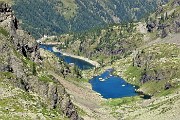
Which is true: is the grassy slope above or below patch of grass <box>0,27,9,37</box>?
below

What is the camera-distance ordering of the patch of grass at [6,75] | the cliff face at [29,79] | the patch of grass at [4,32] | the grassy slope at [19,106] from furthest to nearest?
the patch of grass at [4,32] < the cliff face at [29,79] < the patch of grass at [6,75] < the grassy slope at [19,106]

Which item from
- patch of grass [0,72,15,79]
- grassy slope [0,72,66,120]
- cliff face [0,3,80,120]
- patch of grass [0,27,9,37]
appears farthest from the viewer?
patch of grass [0,27,9,37]

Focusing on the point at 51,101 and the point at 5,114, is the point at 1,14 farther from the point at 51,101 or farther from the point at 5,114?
the point at 5,114

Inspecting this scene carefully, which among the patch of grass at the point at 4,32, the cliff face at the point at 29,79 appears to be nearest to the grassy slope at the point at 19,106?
the cliff face at the point at 29,79

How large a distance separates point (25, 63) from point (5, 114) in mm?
63529

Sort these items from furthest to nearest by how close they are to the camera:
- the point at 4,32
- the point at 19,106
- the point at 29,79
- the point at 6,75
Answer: the point at 4,32 → the point at 29,79 → the point at 6,75 → the point at 19,106

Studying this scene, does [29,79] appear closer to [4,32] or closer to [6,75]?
[6,75]

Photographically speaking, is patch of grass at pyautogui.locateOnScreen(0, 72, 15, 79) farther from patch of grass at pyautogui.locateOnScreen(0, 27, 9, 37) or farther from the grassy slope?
patch of grass at pyautogui.locateOnScreen(0, 27, 9, 37)

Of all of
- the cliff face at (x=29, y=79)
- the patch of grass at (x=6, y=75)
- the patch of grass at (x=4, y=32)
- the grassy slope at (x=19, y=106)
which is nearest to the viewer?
the grassy slope at (x=19, y=106)

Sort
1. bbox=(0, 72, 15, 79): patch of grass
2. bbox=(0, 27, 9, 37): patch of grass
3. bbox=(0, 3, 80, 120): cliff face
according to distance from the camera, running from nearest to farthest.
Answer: bbox=(0, 72, 15, 79): patch of grass, bbox=(0, 3, 80, 120): cliff face, bbox=(0, 27, 9, 37): patch of grass

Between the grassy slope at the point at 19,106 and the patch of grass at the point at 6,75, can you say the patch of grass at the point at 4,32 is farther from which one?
the grassy slope at the point at 19,106

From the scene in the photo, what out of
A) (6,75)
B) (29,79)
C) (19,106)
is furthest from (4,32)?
(19,106)

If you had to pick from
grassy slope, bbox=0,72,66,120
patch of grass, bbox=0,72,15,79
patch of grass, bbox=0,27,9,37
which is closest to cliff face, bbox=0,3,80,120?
patch of grass, bbox=0,27,9,37

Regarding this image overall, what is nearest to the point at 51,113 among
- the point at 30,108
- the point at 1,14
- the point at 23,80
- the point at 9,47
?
the point at 30,108
